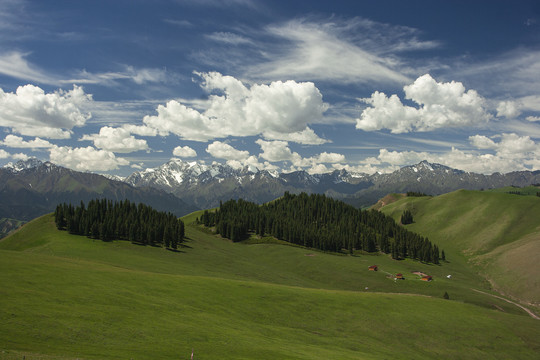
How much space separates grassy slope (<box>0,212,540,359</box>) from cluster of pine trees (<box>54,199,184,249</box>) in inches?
1180

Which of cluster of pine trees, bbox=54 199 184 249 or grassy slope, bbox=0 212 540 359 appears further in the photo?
cluster of pine trees, bbox=54 199 184 249

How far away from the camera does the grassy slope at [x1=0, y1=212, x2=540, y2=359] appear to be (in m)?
31.2

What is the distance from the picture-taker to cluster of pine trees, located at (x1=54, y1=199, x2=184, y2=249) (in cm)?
13388

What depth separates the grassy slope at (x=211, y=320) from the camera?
102 feet

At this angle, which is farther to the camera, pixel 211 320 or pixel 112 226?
pixel 112 226

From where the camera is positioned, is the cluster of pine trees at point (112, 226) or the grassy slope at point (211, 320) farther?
the cluster of pine trees at point (112, 226)

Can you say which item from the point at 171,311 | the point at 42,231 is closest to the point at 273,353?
the point at 171,311

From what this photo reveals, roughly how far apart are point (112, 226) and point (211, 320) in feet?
356

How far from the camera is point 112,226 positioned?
13738 cm

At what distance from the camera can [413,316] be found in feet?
226

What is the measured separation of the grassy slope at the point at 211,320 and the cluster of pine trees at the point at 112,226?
98.3 feet

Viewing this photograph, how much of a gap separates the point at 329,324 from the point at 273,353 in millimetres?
25797

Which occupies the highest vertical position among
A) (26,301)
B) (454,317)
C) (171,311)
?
(26,301)

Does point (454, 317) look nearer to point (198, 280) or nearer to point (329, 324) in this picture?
point (329, 324)
